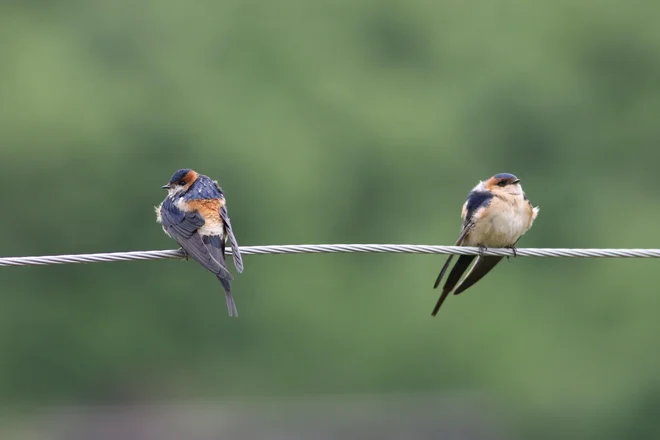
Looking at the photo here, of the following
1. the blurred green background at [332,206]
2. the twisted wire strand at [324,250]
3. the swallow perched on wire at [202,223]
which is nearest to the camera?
the twisted wire strand at [324,250]

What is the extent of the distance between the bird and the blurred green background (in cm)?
1562

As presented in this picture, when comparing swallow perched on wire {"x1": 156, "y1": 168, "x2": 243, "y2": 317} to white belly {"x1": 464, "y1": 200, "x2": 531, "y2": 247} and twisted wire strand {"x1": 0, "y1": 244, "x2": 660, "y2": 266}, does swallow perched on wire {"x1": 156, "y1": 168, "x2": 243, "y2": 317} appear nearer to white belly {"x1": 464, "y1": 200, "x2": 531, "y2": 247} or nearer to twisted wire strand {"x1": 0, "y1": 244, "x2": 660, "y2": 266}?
twisted wire strand {"x1": 0, "y1": 244, "x2": 660, "y2": 266}

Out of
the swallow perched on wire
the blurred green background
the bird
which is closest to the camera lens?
the swallow perched on wire

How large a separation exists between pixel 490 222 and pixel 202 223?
4.73 feet

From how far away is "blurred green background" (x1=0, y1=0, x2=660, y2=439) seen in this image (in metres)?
23.4

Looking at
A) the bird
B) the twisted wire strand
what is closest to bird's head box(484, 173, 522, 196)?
the bird

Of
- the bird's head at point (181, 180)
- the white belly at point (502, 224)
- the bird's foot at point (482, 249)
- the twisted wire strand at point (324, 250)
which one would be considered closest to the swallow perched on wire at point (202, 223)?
the bird's head at point (181, 180)

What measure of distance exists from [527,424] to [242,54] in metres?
10.9

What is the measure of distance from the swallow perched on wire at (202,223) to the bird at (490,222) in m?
1.15

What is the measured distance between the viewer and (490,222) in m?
6.82

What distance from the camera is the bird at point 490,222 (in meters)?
6.80

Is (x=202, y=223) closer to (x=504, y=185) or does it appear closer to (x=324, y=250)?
(x=324, y=250)

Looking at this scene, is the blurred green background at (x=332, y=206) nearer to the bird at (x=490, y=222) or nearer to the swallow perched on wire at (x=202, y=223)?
the bird at (x=490, y=222)

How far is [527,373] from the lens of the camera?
75.4 feet
